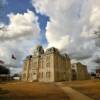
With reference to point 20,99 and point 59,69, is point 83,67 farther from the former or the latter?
point 20,99

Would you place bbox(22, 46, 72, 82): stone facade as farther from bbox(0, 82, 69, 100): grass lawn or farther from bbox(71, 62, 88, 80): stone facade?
bbox(0, 82, 69, 100): grass lawn

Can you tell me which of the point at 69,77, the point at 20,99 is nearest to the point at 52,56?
the point at 69,77

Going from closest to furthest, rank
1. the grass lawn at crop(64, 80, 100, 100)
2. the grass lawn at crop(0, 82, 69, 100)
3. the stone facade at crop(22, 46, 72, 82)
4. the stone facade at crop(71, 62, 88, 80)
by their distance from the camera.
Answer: the grass lawn at crop(0, 82, 69, 100), the grass lawn at crop(64, 80, 100, 100), the stone facade at crop(22, 46, 72, 82), the stone facade at crop(71, 62, 88, 80)

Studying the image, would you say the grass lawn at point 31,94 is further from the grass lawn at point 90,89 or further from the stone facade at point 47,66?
the stone facade at point 47,66

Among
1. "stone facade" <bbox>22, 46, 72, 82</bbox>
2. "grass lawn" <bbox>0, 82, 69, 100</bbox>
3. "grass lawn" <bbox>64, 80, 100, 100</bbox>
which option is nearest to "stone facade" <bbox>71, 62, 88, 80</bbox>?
"stone facade" <bbox>22, 46, 72, 82</bbox>

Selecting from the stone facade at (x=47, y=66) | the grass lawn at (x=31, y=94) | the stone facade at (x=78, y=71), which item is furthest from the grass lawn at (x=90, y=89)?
the stone facade at (x=78, y=71)

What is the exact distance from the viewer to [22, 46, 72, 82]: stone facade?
7525cm

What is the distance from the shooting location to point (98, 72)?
178250 millimetres

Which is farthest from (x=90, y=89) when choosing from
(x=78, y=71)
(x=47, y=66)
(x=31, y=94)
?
(x=78, y=71)

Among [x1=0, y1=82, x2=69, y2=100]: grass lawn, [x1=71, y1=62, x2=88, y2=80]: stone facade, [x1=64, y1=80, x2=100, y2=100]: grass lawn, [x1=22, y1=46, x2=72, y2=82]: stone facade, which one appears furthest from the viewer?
[x1=71, y1=62, x2=88, y2=80]: stone facade

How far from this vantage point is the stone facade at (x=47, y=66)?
7525 centimetres

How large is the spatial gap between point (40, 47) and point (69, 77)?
2256cm

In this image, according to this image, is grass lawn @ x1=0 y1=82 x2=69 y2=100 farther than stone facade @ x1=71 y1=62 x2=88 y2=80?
No

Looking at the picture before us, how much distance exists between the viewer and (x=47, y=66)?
254 ft
